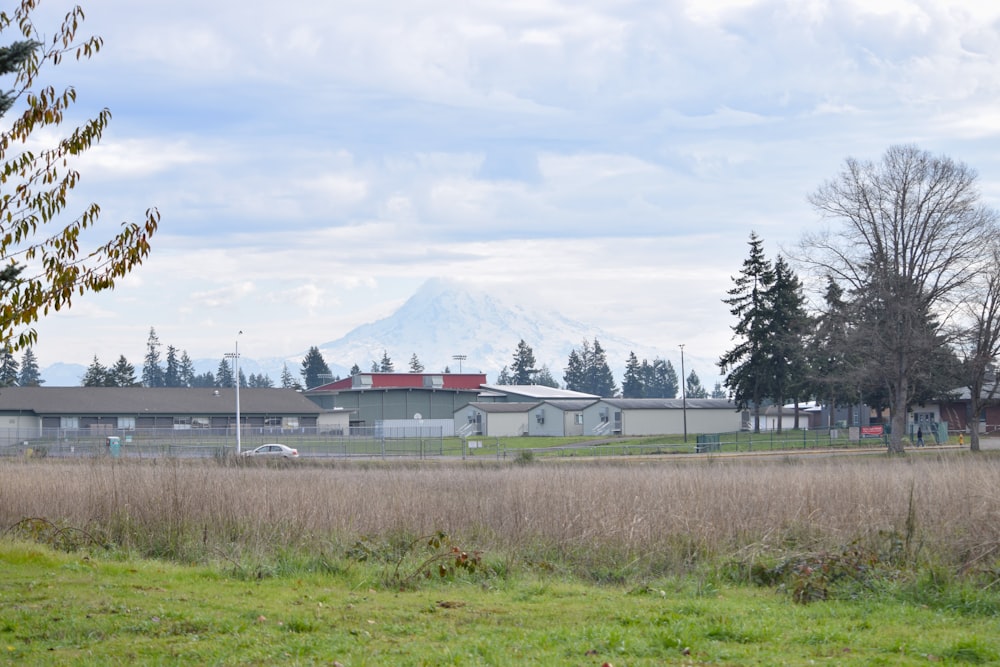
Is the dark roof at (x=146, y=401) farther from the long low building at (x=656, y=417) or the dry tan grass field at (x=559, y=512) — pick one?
the dry tan grass field at (x=559, y=512)

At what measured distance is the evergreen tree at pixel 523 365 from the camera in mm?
170750

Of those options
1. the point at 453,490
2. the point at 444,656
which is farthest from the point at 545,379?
the point at 444,656

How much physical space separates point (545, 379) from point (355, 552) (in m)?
184

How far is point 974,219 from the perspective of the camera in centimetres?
5266

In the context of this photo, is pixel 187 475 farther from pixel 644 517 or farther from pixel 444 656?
pixel 444 656

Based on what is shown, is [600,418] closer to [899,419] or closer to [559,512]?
[899,419]

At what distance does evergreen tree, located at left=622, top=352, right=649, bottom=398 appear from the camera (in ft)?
578

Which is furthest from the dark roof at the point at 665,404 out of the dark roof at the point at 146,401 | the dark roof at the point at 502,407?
the dark roof at the point at 146,401

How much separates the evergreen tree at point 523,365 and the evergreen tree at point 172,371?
60081mm

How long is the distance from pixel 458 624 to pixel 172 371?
598 ft

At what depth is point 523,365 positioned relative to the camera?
172625 mm

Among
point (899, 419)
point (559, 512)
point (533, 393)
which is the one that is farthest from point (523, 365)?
point (559, 512)

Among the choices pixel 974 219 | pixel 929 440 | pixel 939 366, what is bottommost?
pixel 929 440

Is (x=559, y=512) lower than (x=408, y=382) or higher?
lower
